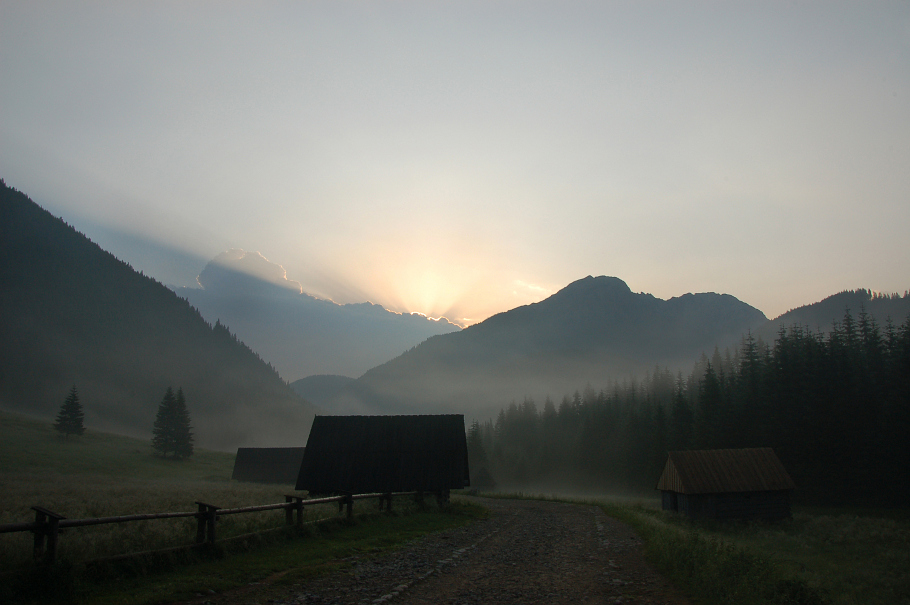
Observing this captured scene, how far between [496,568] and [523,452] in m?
102

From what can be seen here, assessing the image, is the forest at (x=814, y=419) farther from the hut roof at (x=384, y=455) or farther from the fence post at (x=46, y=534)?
the fence post at (x=46, y=534)

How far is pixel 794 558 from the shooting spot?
24.6 metres

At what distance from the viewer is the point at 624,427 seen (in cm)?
8919

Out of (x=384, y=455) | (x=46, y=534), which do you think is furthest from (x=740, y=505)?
(x=46, y=534)

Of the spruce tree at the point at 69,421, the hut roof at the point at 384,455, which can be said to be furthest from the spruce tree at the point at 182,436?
the hut roof at the point at 384,455

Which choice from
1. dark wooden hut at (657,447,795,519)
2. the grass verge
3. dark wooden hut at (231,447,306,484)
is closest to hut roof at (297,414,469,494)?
the grass verge

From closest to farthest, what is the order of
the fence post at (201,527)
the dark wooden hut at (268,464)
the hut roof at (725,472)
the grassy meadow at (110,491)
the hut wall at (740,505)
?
the grassy meadow at (110,491) < the fence post at (201,527) < the hut wall at (740,505) < the hut roof at (725,472) < the dark wooden hut at (268,464)

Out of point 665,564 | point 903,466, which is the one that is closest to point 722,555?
point 665,564

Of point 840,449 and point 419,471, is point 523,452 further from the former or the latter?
point 419,471

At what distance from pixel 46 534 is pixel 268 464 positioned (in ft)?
239

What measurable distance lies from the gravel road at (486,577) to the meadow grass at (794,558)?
1.02 meters

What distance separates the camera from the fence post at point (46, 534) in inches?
402

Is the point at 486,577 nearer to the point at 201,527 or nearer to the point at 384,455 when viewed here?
the point at 201,527

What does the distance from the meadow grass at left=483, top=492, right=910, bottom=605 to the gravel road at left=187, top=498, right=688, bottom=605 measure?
102cm
